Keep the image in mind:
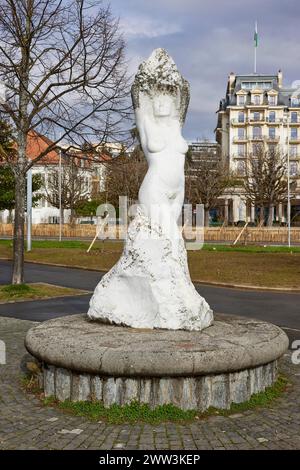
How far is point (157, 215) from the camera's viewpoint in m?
6.56

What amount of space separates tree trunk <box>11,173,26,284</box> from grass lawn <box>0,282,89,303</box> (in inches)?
18.0

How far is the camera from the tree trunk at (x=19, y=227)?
1412cm


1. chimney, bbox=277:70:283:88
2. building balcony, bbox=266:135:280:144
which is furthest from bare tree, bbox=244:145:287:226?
chimney, bbox=277:70:283:88

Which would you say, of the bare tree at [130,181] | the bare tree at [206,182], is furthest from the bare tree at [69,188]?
the bare tree at [206,182]

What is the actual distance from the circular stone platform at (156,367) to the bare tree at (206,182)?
43.7 metres

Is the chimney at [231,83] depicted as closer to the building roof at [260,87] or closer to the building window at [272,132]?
the building roof at [260,87]

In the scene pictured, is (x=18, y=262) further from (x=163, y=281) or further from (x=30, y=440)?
(x=30, y=440)

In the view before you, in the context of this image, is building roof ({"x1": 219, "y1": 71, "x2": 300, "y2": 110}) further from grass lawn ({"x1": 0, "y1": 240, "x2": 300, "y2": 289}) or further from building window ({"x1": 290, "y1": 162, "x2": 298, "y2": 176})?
grass lawn ({"x1": 0, "y1": 240, "x2": 300, "y2": 289})

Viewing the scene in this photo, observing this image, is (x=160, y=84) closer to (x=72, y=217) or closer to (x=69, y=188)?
(x=72, y=217)

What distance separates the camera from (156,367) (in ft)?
16.3

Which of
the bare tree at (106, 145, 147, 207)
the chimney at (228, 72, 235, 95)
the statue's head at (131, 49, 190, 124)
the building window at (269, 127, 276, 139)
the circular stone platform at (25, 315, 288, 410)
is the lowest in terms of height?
the circular stone platform at (25, 315, 288, 410)

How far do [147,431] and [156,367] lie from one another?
59 centimetres

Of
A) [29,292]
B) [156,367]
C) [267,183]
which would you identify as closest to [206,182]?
[267,183]

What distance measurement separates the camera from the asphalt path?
11.1 m
